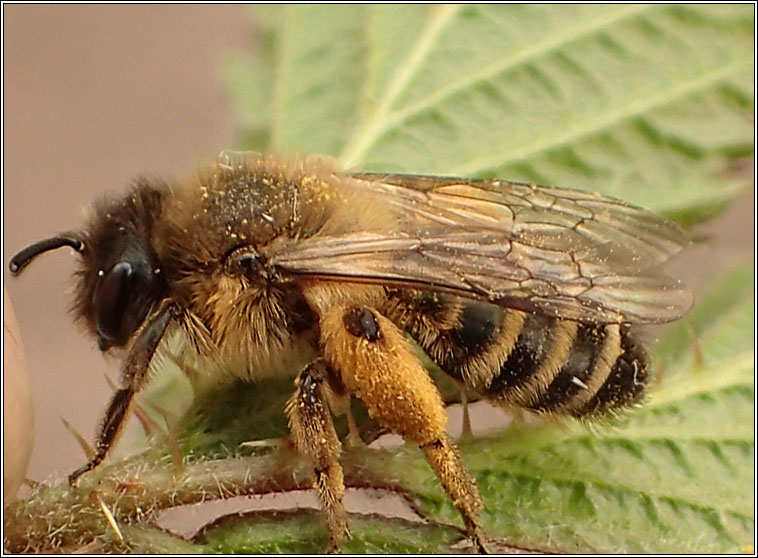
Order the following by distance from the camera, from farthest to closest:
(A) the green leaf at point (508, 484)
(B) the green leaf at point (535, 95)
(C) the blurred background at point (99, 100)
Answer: (C) the blurred background at point (99, 100), (B) the green leaf at point (535, 95), (A) the green leaf at point (508, 484)

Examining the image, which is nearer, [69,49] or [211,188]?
[211,188]

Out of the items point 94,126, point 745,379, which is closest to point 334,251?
point 745,379

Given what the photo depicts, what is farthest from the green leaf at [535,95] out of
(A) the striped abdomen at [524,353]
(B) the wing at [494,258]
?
(A) the striped abdomen at [524,353]

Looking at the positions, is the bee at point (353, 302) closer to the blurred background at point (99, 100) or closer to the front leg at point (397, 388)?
the front leg at point (397, 388)

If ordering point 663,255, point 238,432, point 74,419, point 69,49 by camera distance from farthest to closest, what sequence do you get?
1. point 69,49
2. point 74,419
3. point 663,255
4. point 238,432

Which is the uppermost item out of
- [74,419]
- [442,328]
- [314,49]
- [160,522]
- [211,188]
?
[314,49]

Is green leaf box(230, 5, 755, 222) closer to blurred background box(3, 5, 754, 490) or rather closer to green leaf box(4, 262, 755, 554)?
green leaf box(4, 262, 755, 554)

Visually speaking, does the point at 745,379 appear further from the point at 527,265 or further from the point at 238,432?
the point at 238,432

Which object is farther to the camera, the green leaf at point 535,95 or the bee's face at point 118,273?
the green leaf at point 535,95
